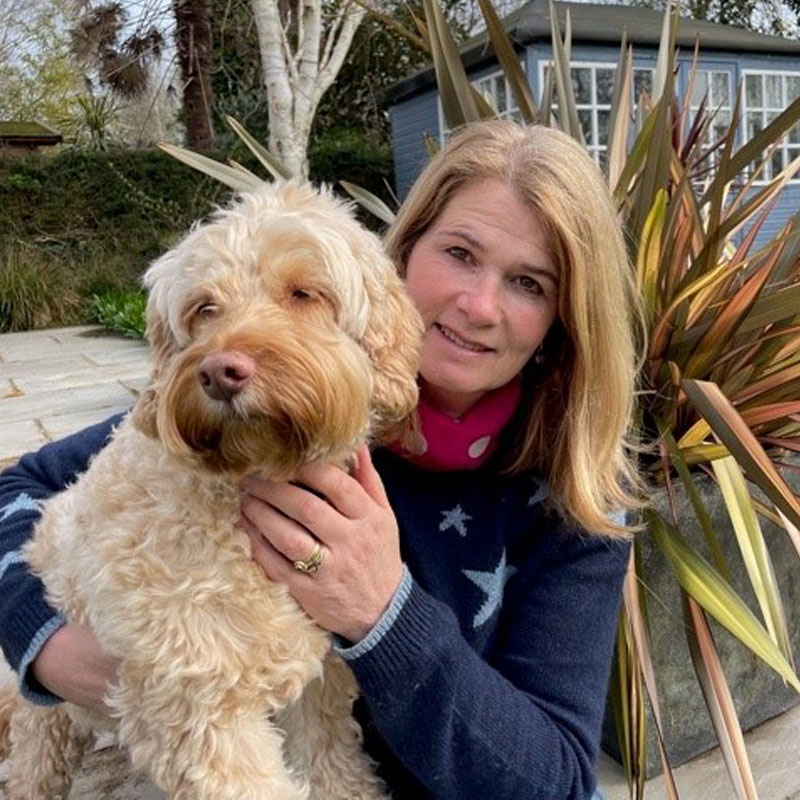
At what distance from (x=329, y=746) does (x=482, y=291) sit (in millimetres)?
1104

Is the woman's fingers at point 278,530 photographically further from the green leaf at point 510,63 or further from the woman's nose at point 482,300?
the green leaf at point 510,63

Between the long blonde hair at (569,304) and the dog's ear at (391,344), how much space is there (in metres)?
0.34

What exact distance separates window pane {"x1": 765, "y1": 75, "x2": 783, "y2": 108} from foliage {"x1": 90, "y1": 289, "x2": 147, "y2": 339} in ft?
40.6

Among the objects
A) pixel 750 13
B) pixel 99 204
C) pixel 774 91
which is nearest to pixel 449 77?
pixel 99 204

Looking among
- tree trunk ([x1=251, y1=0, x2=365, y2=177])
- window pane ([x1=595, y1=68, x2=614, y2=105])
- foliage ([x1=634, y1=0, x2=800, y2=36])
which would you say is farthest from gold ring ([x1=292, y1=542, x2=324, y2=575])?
foliage ([x1=634, y1=0, x2=800, y2=36])

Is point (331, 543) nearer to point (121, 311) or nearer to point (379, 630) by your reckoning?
point (379, 630)

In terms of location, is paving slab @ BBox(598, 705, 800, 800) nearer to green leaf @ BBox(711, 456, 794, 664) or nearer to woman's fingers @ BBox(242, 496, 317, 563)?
green leaf @ BBox(711, 456, 794, 664)

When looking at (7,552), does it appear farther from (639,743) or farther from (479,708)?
(639,743)

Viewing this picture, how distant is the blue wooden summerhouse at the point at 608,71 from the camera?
48.1ft

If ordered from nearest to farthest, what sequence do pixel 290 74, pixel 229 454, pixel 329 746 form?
pixel 229 454, pixel 329 746, pixel 290 74

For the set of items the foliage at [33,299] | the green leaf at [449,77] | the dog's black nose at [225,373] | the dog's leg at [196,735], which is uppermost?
the green leaf at [449,77]

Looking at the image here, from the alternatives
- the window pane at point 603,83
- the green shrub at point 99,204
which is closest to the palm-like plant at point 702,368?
the window pane at point 603,83

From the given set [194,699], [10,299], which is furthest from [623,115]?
[10,299]

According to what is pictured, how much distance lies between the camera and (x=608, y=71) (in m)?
16.0
